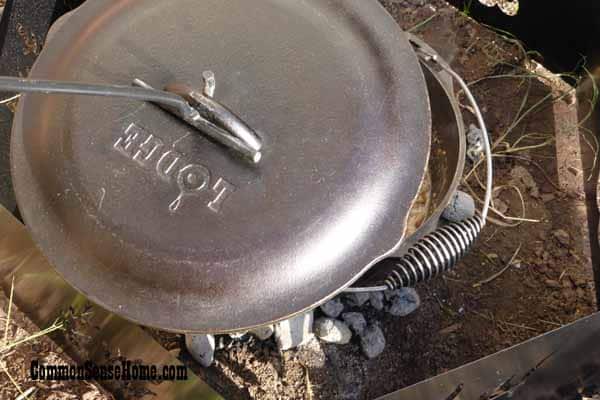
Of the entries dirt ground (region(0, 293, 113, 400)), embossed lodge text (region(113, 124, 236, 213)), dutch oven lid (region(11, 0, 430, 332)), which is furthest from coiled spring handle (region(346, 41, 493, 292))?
dirt ground (region(0, 293, 113, 400))

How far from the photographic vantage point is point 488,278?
1758 millimetres

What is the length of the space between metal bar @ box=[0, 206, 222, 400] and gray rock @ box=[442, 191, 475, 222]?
0.80 m

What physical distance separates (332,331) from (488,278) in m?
0.52

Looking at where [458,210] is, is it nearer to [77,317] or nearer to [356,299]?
[356,299]

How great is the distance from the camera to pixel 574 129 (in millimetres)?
1997

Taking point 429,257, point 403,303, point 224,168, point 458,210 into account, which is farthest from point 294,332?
point 224,168

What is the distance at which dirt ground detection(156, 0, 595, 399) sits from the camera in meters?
1.60

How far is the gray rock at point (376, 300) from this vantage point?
1646 millimetres

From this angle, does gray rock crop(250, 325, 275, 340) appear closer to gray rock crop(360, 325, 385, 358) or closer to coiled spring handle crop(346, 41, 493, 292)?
gray rock crop(360, 325, 385, 358)

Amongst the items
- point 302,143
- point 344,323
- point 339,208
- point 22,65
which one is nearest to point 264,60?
point 302,143

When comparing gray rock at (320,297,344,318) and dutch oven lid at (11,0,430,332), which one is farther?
gray rock at (320,297,344,318)

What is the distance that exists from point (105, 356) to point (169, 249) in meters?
0.87

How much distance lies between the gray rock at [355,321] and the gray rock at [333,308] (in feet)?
0.07

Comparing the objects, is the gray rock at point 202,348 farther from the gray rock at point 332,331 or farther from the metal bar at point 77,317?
the gray rock at point 332,331
